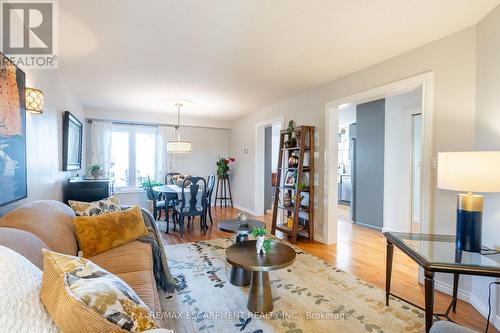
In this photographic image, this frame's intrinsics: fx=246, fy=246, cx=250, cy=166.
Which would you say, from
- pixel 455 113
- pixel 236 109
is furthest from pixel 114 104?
pixel 455 113

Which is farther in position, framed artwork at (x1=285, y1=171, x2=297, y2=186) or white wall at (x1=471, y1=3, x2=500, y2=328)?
framed artwork at (x1=285, y1=171, x2=297, y2=186)

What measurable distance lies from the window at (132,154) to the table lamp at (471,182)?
5.98m

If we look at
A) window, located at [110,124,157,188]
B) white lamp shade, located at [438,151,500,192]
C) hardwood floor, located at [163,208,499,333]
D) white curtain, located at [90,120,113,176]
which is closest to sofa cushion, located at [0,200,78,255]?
hardwood floor, located at [163,208,499,333]

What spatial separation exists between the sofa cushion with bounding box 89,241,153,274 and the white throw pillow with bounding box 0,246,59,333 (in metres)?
0.90

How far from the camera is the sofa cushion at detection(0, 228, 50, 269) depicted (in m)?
1.17

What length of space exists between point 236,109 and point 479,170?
14.8 feet

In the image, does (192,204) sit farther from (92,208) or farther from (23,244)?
(23,244)

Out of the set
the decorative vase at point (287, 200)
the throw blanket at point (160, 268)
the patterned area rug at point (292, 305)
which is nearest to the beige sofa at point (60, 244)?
the throw blanket at point (160, 268)

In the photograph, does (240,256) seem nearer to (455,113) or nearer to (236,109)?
(455,113)

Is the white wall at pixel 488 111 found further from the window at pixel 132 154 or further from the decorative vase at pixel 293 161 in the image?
the window at pixel 132 154

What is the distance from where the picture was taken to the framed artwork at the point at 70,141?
3371 millimetres

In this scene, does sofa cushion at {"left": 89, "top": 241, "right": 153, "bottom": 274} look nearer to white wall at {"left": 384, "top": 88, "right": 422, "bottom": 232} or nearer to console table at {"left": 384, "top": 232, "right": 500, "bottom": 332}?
console table at {"left": 384, "top": 232, "right": 500, "bottom": 332}

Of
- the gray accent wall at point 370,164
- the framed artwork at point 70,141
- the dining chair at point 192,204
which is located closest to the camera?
the framed artwork at point 70,141

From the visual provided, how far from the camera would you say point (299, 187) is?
12.5 feet
